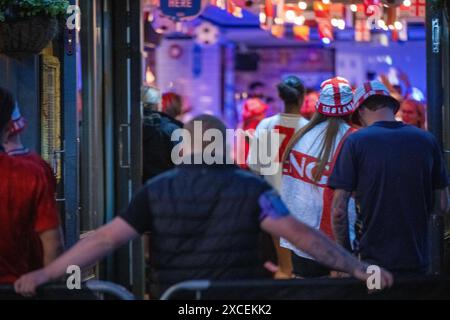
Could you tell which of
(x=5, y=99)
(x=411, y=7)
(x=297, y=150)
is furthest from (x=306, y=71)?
(x=5, y=99)

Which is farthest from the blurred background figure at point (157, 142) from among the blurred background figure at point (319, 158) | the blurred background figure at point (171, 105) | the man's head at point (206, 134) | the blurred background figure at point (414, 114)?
the man's head at point (206, 134)

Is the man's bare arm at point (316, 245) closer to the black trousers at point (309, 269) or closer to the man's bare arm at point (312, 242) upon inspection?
the man's bare arm at point (312, 242)

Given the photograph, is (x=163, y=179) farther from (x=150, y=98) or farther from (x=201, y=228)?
(x=150, y=98)

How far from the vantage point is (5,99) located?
5.17m

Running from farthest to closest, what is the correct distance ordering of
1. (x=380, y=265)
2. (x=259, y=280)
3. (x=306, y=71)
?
1. (x=306, y=71)
2. (x=380, y=265)
3. (x=259, y=280)

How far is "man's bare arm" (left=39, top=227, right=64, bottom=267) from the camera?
4.97 meters

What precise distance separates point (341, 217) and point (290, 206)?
1001 mm

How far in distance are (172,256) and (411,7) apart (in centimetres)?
765

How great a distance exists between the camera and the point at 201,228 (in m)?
4.53

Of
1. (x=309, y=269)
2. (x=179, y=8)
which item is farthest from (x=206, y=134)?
(x=179, y=8)

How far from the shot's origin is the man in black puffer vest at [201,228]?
178 inches

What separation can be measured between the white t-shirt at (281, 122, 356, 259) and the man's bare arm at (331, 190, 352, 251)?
556mm

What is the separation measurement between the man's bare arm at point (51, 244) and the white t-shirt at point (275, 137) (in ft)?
12.9
